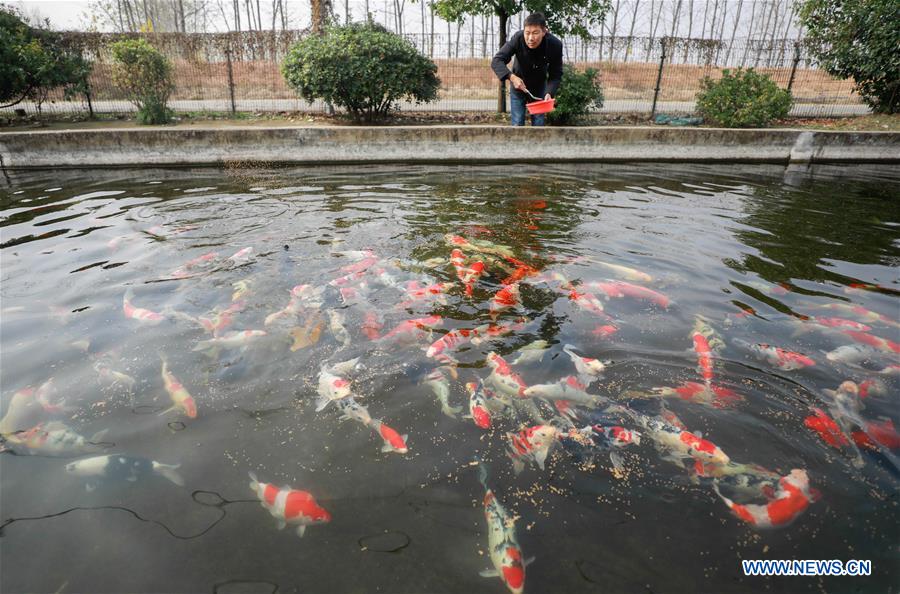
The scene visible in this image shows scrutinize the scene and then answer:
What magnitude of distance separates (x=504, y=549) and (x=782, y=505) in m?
1.53

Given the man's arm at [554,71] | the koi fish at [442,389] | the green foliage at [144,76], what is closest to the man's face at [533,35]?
the man's arm at [554,71]

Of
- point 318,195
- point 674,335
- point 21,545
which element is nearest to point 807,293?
point 674,335

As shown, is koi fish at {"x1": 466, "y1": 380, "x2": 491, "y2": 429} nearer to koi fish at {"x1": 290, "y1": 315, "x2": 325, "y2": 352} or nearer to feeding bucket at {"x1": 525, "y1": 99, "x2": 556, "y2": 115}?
koi fish at {"x1": 290, "y1": 315, "x2": 325, "y2": 352}

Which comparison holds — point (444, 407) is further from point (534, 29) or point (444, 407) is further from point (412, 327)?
point (534, 29)

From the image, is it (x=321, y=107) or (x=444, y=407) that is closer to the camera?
(x=444, y=407)

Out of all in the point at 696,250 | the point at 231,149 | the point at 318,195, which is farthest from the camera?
the point at 231,149

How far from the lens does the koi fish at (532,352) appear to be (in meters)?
3.97

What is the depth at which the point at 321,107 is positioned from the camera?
54.7 feet

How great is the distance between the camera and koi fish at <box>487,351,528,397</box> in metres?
3.61

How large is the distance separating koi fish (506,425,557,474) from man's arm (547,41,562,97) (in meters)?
7.08

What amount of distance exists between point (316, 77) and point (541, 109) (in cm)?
678

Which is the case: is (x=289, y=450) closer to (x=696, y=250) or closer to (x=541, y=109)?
(x=696, y=250)

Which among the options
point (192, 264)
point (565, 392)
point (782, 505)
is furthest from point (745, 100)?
point (192, 264)

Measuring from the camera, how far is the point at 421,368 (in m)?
3.86
